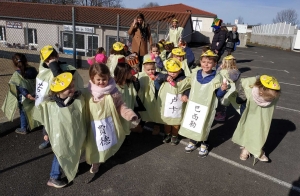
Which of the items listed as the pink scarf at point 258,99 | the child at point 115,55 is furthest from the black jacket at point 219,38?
the pink scarf at point 258,99

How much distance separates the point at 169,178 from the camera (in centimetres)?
334

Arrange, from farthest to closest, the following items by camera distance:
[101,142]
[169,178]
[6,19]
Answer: [6,19] → [169,178] → [101,142]

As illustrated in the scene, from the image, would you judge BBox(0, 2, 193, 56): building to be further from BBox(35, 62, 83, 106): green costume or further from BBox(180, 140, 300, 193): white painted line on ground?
BBox(180, 140, 300, 193): white painted line on ground

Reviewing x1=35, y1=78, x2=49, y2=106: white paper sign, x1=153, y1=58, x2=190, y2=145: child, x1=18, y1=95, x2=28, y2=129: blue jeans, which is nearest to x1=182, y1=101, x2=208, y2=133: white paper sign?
x1=153, y1=58, x2=190, y2=145: child

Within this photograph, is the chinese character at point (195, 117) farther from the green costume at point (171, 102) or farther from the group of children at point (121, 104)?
the green costume at point (171, 102)

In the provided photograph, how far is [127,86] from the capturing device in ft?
12.6

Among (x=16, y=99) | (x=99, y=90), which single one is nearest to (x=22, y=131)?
(x=16, y=99)

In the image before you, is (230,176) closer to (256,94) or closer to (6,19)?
(256,94)

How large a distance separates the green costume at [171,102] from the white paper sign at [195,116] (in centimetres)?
20

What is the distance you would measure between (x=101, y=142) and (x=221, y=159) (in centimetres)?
203

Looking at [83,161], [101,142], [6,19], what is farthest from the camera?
[6,19]

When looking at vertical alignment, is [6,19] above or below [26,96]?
above

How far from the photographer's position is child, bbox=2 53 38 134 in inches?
154

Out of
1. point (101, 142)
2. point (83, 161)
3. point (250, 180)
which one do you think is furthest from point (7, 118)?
point (250, 180)
